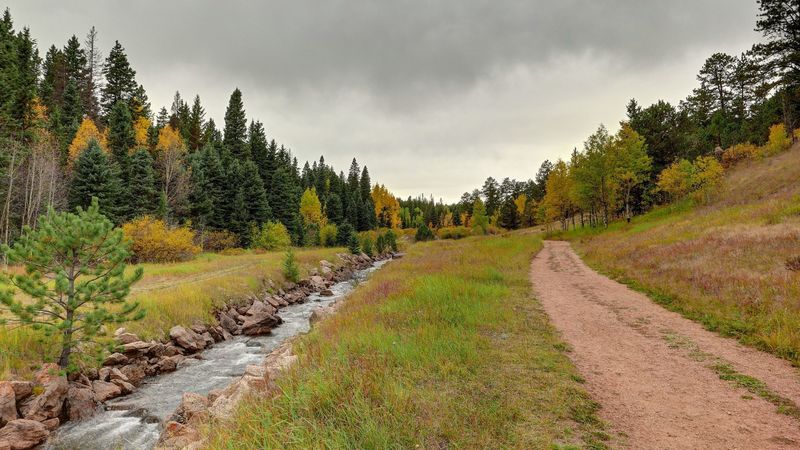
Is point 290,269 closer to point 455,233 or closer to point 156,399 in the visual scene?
point 156,399

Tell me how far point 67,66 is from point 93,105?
585cm

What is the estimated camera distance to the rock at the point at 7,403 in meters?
8.24

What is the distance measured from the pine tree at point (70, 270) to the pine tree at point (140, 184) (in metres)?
32.9

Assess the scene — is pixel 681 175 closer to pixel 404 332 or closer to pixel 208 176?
pixel 404 332

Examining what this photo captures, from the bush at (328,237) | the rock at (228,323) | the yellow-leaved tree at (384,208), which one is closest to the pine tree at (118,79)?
the bush at (328,237)

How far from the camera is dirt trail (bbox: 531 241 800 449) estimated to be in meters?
4.58

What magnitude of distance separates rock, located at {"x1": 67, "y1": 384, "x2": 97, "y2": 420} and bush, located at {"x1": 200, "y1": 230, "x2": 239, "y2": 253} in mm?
40183

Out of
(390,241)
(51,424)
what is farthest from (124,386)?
(390,241)

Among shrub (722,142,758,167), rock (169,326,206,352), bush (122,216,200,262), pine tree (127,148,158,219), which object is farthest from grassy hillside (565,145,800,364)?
pine tree (127,148,158,219)

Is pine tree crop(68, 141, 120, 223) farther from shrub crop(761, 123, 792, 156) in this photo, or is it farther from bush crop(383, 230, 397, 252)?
shrub crop(761, 123, 792, 156)

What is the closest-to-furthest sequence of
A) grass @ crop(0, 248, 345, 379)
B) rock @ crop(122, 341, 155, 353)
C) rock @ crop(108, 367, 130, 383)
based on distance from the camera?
grass @ crop(0, 248, 345, 379), rock @ crop(108, 367, 130, 383), rock @ crop(122, 341, 155, 353)

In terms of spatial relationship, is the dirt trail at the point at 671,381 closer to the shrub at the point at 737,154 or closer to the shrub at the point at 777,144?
the shrub at the point at 777,144

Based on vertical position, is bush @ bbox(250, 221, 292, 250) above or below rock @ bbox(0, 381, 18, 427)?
above

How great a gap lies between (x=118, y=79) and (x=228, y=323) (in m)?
50.6
